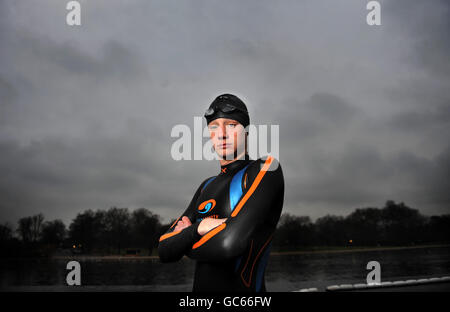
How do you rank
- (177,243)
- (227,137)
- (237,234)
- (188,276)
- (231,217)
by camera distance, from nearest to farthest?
(237,234) < (231,217) < (177,243) < (227,137) < (188,276)

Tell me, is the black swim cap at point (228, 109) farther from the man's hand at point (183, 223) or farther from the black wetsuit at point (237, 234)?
the man's hand at point (183, 223)

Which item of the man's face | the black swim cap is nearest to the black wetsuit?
the man's face

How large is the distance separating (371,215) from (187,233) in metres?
101

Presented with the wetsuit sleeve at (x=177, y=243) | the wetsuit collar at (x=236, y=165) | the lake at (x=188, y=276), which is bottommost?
the lake at (x=188, y=276)

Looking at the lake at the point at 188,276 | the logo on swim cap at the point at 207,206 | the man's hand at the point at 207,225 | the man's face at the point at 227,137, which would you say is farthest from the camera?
the lake at the point at 188,276

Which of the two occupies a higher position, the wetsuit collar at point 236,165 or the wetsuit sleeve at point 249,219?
the wetsuit collar at point 236,165

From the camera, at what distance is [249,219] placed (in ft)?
6.40

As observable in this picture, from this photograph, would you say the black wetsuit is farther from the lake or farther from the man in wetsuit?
the lake

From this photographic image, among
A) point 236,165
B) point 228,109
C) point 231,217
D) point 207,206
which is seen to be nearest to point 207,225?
point 231,217

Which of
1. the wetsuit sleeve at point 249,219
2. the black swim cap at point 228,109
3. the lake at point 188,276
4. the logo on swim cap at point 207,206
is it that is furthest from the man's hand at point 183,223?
the lake at point 188,276

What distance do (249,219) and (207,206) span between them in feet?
1.92

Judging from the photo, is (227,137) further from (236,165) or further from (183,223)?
(183,223)

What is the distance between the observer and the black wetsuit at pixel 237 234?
6.22ft
